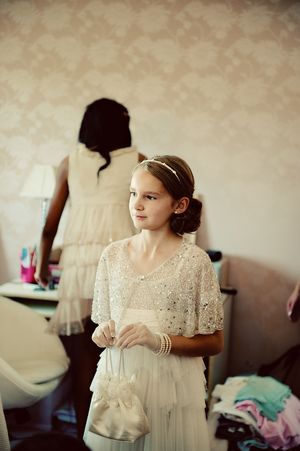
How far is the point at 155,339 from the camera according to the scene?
123 cm

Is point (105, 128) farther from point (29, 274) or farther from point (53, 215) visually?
point (29, 274)

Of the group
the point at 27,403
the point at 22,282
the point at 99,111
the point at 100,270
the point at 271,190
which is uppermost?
the point at 99,111

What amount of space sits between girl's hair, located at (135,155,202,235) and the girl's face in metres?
0.02

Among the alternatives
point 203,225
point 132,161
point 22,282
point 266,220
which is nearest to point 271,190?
point 266,220

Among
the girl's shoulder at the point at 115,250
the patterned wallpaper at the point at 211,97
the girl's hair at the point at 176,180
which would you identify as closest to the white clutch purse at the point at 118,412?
the girl's shoulder at the point at 115,250

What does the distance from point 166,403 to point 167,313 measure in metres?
0.23

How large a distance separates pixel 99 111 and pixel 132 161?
0.26 meters

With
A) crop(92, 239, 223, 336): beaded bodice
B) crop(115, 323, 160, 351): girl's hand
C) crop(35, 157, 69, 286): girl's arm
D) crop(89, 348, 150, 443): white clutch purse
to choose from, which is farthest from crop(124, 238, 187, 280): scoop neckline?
crop(35, 157, 69, 286): girl's arm

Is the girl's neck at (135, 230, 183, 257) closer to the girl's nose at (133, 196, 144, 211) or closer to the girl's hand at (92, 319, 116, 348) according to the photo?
the girl's nose at (133, 196, 144, 211)

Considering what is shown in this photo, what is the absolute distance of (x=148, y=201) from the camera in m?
1.32

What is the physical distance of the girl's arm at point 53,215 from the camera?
2273mm

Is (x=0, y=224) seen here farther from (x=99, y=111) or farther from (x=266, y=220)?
(x=266, y=220)

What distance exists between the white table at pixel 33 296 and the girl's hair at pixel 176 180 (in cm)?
136

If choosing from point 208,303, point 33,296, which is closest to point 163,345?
point 208,303
